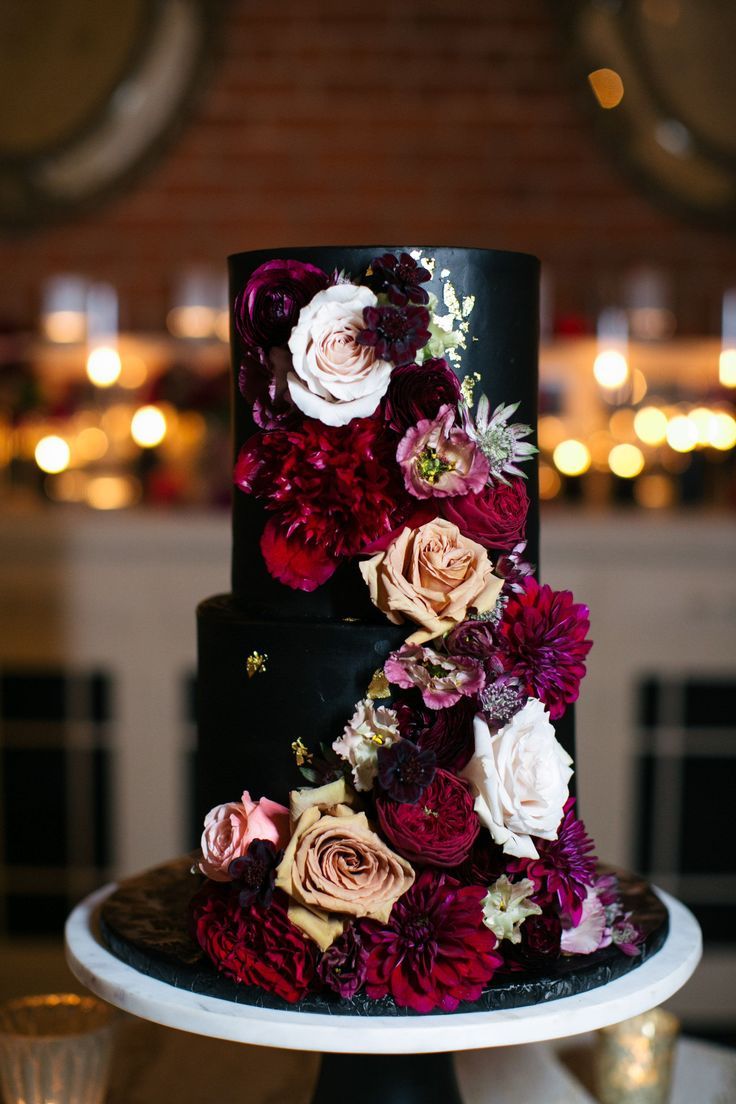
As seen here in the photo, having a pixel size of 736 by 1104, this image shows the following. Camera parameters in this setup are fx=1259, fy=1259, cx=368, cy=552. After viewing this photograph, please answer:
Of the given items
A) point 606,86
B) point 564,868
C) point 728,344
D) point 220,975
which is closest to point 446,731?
point 564,868

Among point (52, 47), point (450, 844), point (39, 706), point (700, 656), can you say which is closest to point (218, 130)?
point (52, 47)

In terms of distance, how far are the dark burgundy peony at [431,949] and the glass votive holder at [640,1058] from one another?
0.50m

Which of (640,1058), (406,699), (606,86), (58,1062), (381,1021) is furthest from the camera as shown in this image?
(606,86)

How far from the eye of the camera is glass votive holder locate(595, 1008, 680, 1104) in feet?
4.58

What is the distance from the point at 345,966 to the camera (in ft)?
3.21

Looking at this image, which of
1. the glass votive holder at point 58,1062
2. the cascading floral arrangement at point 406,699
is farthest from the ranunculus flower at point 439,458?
the glass votive holder at point 58,1062

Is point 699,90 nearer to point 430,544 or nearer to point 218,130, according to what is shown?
point 218,130

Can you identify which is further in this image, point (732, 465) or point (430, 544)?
point (732, 465)

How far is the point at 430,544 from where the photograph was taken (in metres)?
1.00

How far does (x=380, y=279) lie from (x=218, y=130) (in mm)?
2388

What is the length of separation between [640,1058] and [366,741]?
2.07 feet

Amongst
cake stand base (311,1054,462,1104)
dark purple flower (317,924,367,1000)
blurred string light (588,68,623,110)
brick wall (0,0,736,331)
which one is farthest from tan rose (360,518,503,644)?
blurred string light (588,68,623,110)

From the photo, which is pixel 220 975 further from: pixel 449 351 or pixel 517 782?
pixel 449 351

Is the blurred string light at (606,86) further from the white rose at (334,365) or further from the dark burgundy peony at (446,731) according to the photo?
the dark burgundy peony at (446,731)
